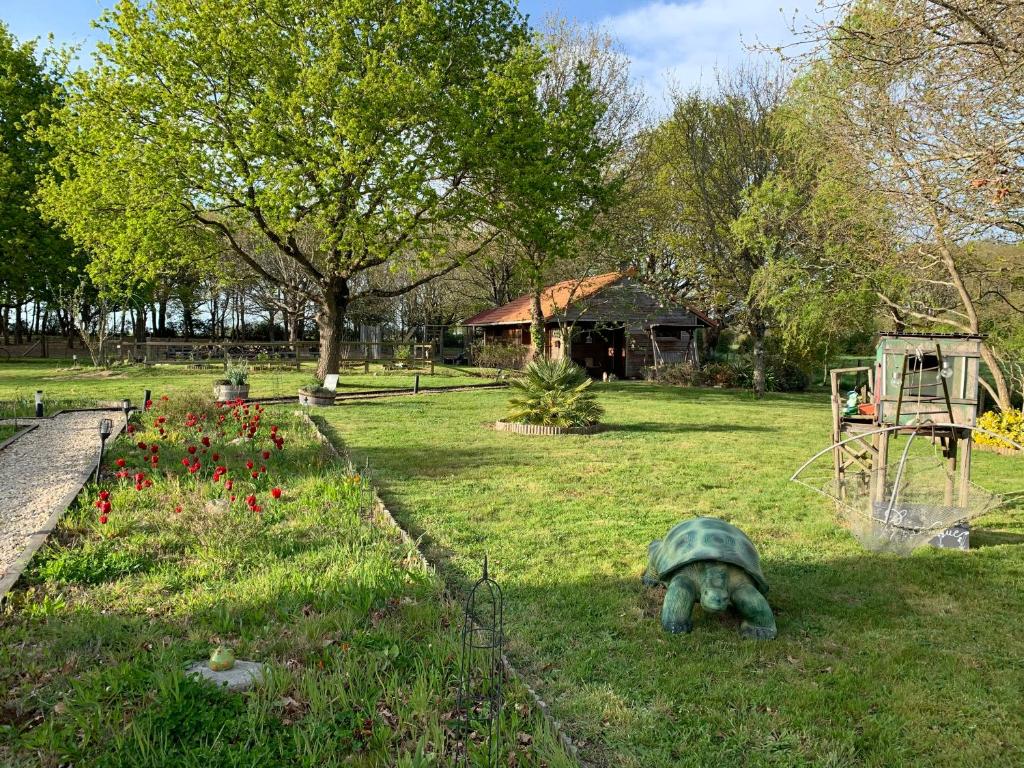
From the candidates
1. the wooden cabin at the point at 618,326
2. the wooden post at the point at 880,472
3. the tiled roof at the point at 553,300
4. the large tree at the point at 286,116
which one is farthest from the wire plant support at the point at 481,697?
the wooden cabin at the point at 618,326

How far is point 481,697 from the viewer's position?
11.9 feet

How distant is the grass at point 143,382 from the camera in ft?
53.2

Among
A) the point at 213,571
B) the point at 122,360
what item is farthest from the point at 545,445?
the point at 122,360

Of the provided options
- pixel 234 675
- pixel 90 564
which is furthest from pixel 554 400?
pixel 234 675

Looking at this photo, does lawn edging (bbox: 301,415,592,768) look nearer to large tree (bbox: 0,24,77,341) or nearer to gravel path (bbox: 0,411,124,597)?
gravel path (bbox: 0,411,124,597)

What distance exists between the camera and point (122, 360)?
94.6 feet

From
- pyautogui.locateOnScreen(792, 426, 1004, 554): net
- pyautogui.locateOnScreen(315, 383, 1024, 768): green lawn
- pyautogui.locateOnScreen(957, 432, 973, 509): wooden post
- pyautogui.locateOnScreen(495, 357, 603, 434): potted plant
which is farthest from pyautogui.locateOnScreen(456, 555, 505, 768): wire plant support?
pyautogui.locateOnScreen(495, 357, 603, 434): potted plant

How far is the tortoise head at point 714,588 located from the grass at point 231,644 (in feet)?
4.99

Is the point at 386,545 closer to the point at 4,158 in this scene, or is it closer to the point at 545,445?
the point at 545,445

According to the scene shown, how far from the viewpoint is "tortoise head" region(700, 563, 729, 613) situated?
171 inches

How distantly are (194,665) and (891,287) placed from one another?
16410mm

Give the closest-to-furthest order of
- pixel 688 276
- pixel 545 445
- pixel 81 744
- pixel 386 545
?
pixel 81 744 → pixel 386 545 → pixel 545 445 → pixel 688 276

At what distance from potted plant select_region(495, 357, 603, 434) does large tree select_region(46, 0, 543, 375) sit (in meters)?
6.66

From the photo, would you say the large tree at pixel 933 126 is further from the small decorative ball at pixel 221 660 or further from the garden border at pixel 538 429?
the garden border at pixel 538 429
